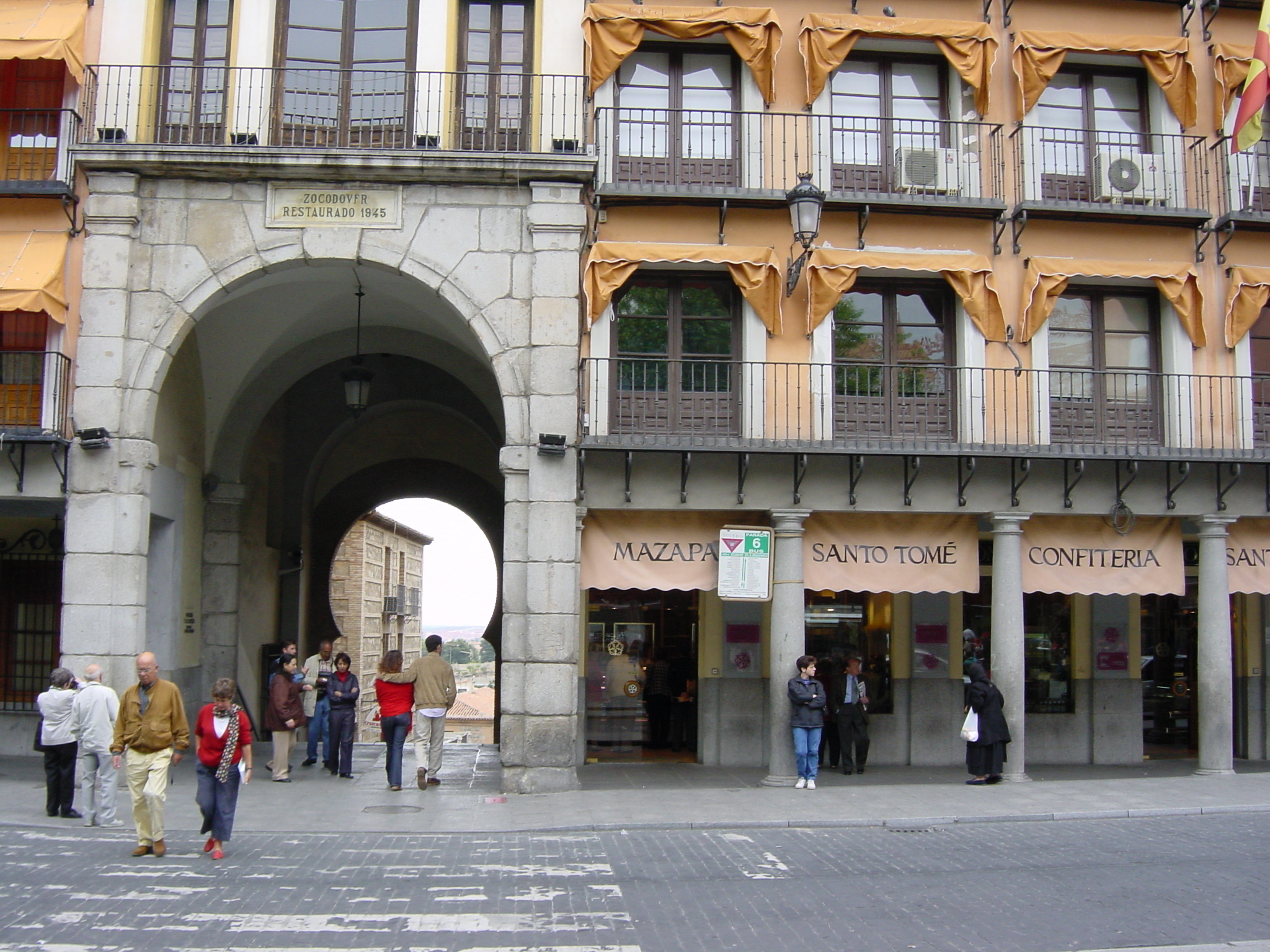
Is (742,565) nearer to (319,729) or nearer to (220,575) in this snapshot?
(319,729)

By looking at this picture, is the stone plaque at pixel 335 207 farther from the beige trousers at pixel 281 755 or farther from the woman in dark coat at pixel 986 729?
the woman in dark coat at pixel 986 729

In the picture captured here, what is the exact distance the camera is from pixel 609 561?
15648 millimetres

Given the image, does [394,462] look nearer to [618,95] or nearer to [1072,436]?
[618,95]

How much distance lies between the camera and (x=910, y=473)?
15.8m

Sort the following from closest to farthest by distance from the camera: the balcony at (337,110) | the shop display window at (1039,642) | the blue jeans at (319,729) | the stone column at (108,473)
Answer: the stone column at (108,473) → the balcony at (337,110) → the blue jeans at (319,729) → the shop display window at (1039,642)

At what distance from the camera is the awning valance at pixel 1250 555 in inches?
661

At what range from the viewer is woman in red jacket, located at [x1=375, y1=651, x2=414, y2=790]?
581 inches

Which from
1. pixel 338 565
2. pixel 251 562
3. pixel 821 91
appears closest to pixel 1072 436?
pixel 821 91

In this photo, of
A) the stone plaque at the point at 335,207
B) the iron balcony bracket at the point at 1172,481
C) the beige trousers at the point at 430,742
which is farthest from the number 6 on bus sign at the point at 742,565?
the stone plaque at the point at 335,207

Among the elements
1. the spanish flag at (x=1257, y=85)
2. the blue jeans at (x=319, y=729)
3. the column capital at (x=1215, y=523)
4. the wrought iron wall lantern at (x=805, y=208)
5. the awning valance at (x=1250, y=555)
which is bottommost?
the blue jeans at (x=319, y=729)

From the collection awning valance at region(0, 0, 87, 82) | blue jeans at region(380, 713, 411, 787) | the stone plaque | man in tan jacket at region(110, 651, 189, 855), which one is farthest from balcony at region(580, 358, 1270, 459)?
awning valance at region(0, 0, 87, 82)

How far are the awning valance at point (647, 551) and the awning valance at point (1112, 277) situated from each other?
5287 mm

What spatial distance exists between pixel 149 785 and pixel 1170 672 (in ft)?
51.2

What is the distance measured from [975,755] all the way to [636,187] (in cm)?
862
